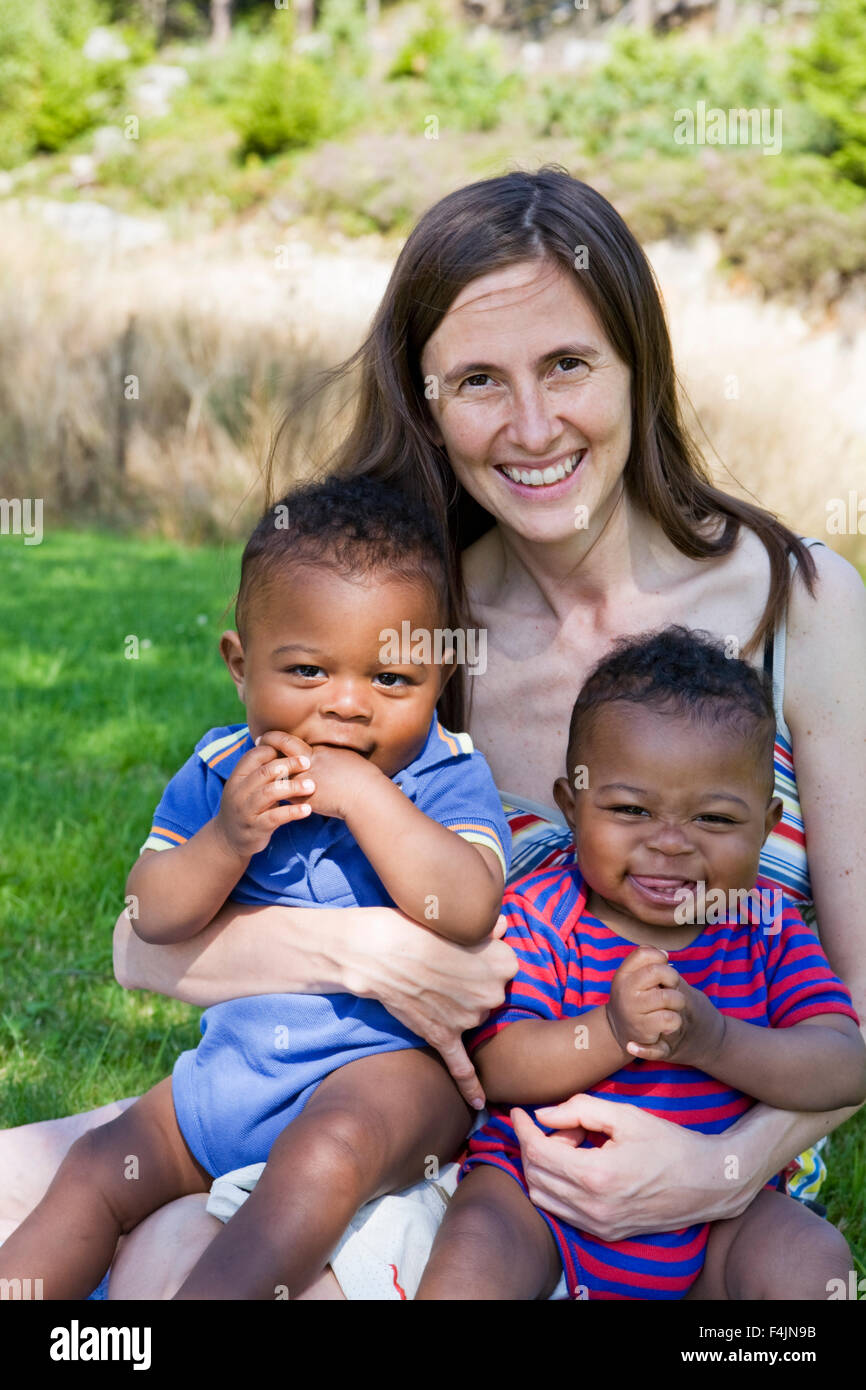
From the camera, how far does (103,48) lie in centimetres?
2734

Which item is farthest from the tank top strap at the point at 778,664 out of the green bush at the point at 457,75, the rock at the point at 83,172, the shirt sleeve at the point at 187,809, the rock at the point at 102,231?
the rock at the point at 83,172

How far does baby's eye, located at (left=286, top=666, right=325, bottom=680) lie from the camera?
2250mm

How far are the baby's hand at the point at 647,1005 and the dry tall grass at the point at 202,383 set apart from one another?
24.3ft

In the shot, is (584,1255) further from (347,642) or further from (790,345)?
(790,345)

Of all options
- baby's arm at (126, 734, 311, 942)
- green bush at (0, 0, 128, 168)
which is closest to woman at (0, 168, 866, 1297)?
baby's arm at (126, 734, 311, 942)

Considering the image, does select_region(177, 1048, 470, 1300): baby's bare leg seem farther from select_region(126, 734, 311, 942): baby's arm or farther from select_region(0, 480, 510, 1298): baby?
select_region(126, 734, 311, 942): baby's arm

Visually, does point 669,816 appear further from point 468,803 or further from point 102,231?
point 102,231

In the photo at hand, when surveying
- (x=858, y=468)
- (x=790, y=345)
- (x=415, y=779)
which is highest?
(x=790, y=345)

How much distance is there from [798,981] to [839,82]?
2329 cm

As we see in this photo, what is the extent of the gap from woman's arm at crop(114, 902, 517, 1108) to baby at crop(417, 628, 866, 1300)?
0.08 meters

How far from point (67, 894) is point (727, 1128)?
9.34ft

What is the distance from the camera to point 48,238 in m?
11.3

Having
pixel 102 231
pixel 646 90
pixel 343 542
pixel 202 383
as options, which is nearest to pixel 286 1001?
pixel 343 542
